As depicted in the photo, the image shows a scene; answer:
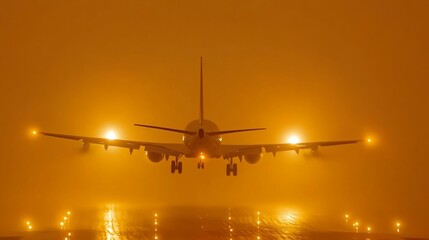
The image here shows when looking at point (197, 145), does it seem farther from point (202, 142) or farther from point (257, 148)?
Result: point (257, 148)

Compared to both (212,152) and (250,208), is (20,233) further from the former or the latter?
(250,208)

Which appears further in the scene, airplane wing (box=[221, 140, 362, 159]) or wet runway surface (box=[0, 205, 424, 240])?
airplane wing (box=[221, 140, 362, 159])

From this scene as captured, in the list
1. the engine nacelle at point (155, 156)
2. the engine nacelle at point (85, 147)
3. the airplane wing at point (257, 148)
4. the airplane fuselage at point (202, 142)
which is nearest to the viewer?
the airplane fuselage at point (202, 142)

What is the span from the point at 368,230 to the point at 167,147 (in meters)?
30.1

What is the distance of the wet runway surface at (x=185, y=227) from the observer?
66.7 metres

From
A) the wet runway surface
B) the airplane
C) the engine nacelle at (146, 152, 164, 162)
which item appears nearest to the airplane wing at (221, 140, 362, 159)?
the airplane

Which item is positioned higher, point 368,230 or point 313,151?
point 313,151

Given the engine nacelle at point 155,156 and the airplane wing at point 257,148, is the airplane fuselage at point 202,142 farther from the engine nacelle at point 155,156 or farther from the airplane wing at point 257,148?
the engine nacelle at point 155,156

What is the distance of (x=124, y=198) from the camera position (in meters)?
114

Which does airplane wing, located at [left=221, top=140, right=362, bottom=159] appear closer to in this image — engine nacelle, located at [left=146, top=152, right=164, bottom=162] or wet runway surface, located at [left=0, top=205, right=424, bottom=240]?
engine nacelle, located at [left=146, top=152, right=164, bottom=162]

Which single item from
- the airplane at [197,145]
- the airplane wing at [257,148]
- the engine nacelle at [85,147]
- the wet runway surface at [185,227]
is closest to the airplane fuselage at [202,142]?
the airplane at [197,145]

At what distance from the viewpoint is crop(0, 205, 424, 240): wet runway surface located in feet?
219

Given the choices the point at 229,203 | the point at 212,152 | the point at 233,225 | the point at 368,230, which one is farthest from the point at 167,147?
the point at 229,203

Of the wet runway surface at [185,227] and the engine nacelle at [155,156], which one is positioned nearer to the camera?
the wet runway surface at [185,227]
